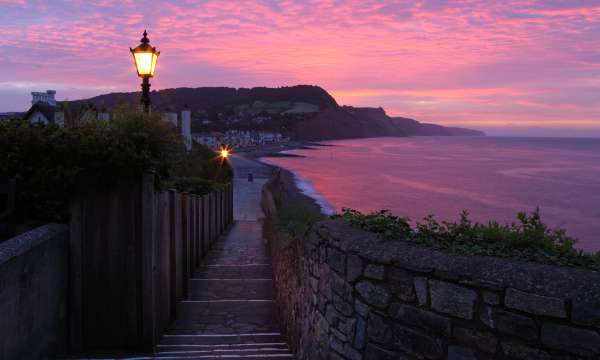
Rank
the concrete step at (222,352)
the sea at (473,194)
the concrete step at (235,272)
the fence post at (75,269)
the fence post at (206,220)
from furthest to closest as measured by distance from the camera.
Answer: the sea at (473,194)
the fence post at (206,220)
the concrete step at (235,272)
the concrete step at (222,352)
the fence post at (75,269)

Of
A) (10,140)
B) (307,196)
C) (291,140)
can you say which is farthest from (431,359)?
(291,140)

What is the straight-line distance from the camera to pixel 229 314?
7.42 m

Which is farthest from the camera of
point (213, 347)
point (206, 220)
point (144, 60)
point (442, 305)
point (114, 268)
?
point (206, 220)

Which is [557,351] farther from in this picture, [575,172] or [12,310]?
[575,172]

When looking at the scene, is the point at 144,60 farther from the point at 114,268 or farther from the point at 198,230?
the point at 114,268

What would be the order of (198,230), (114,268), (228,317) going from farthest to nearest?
(198,230) → (228,317) → (114,268)

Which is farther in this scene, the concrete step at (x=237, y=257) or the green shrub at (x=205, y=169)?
the green shrub at (x=205, y=169)

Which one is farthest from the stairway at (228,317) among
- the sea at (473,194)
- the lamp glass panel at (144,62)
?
the sea at (473,194)

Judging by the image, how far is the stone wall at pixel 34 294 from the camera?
418 cm

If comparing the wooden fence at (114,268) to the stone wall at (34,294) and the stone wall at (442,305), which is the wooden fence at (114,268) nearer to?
the stone wall at (34,294)

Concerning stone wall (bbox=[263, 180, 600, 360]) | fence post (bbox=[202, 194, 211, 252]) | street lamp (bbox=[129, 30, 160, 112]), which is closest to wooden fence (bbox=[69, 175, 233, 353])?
stone wall (bbox=[263, 180, 600, 360])

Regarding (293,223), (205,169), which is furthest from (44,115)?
(293,223)

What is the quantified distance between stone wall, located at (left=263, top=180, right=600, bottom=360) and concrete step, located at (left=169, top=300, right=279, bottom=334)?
249 cm

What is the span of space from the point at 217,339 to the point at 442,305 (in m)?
3.86
